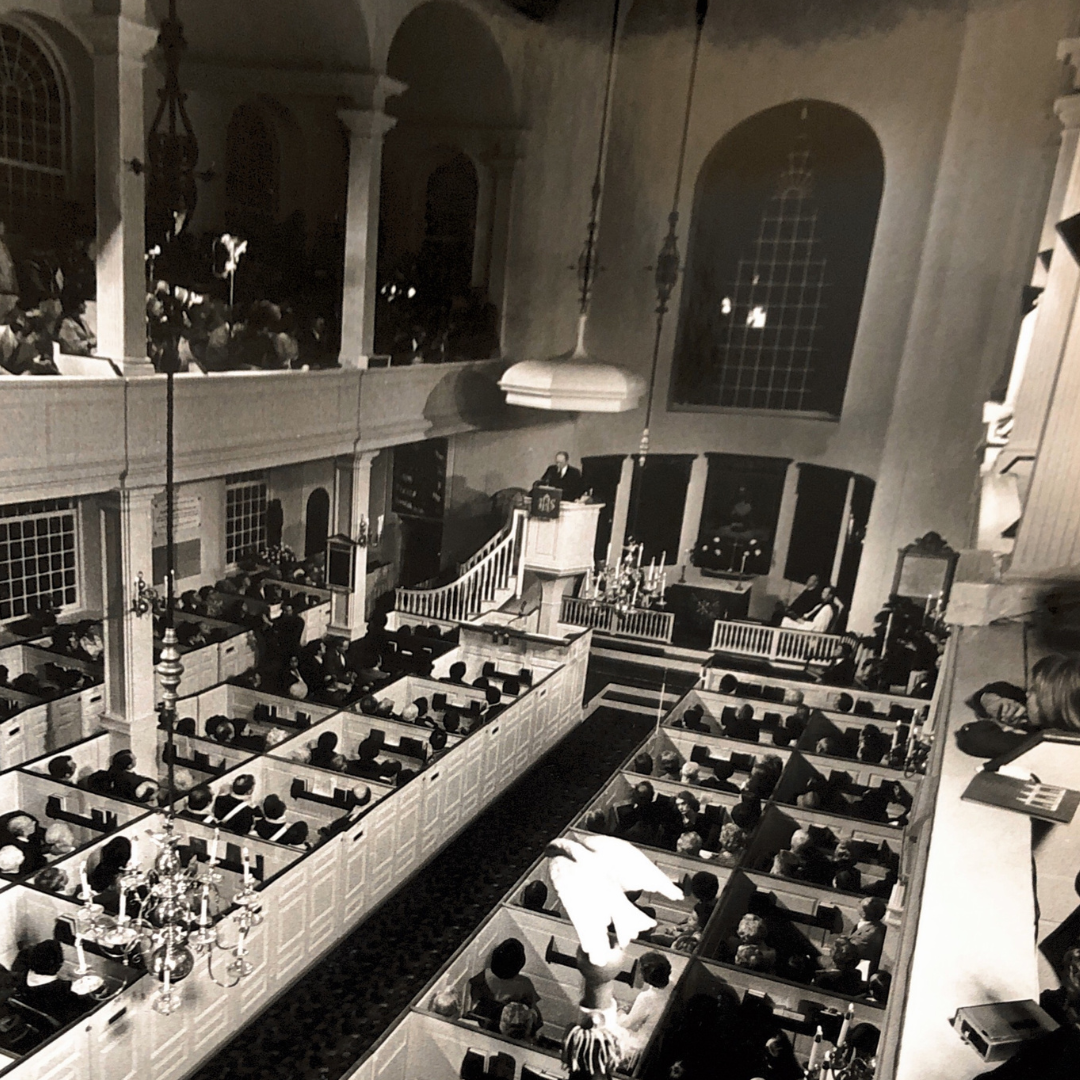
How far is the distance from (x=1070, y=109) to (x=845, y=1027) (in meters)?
7.65

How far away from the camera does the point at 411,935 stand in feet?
28.6

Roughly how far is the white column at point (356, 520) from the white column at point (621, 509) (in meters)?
3.27

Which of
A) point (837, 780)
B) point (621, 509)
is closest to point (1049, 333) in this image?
point (837, 780)

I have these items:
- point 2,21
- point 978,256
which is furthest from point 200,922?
point 978,256

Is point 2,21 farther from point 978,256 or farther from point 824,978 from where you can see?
point 824,978

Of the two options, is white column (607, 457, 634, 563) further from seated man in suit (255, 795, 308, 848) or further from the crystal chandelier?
seated man in suit (255, 795, 308, 848)

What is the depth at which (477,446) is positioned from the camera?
505 inches

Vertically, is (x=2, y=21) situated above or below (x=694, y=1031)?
above

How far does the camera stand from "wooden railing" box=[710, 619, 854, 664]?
12.2 m

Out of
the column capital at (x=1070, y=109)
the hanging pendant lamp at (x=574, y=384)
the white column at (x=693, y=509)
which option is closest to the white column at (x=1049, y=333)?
the column capital at (x=1070, y=109)

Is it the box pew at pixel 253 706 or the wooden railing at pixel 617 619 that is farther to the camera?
the wooden railing at pixel 617 619

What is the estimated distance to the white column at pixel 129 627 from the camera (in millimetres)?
9242

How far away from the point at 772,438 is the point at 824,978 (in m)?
6.83

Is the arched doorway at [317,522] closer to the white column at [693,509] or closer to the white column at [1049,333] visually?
the white column at [693,509]
